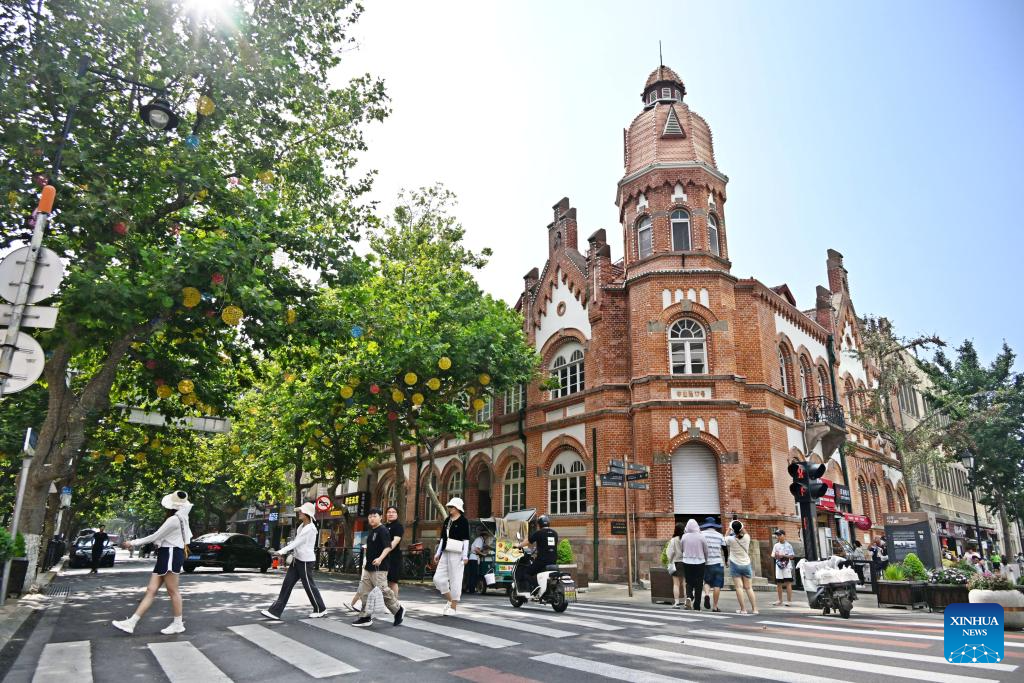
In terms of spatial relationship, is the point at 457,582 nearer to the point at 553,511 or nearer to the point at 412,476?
the point at 553,511

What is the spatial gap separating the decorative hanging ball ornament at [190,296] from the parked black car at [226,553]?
15.5 metres

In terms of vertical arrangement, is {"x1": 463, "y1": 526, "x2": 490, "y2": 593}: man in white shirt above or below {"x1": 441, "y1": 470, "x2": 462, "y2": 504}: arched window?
below

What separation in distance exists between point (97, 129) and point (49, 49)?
156cm

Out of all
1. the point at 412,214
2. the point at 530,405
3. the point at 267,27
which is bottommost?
the point at 530,405

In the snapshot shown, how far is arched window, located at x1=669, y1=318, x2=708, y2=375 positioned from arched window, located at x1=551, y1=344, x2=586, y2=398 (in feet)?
12.0

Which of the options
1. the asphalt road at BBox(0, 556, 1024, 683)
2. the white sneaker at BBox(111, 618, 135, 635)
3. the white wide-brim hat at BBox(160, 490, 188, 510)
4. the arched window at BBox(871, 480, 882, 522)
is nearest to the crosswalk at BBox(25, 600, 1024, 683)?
the asphalt road at BBox(0, 556, 1024, 683)

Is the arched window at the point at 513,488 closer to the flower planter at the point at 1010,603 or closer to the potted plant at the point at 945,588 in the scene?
the potted plant at the point at 945,588

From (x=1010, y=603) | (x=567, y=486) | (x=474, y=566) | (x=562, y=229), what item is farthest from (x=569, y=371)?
(x=1010, y=603)

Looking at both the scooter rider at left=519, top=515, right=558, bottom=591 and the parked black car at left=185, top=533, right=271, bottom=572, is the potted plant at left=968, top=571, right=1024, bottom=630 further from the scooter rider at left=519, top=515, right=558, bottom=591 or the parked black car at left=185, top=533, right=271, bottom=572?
the parked black car at left=185, top=533, right=271, bottom=572

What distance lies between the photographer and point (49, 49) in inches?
402

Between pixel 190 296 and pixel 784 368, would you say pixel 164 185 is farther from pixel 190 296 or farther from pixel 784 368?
pixel 784 368

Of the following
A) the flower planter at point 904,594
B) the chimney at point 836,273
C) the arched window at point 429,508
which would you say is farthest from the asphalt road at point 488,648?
the chimney at point 836,273

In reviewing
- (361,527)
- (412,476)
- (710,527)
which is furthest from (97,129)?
(361,527)

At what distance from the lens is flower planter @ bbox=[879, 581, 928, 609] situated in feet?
40.8
